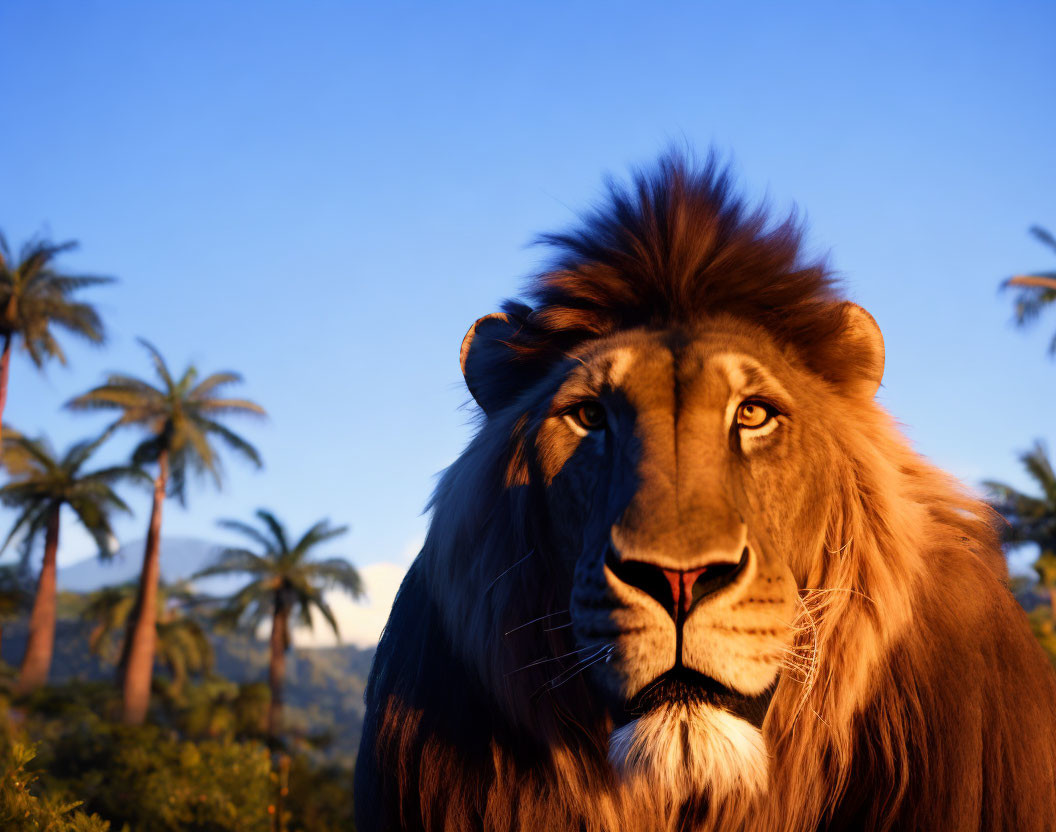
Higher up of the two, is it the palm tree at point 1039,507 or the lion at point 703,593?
the palm tree at point 1039,507

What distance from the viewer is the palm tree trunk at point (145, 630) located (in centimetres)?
2794

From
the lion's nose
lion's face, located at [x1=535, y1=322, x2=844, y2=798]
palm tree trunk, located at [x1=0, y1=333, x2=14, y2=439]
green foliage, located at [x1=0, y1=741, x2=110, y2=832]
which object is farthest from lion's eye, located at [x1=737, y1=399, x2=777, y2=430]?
palm tree trunk, located at [x1=0, y1=333, x2=14, y2=439]

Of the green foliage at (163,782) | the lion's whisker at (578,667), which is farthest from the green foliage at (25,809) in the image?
the green foliage at (163,782)

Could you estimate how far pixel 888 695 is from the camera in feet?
7.15

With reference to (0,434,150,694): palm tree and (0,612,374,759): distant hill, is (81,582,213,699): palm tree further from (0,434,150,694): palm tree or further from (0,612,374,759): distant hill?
(0,612,374,759): distant hill

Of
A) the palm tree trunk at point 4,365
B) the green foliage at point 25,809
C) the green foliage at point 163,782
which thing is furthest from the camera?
the palm tree trunk at point 4,365

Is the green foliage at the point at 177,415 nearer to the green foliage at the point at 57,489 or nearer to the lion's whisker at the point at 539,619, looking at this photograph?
the green foliage at the point at 57,489

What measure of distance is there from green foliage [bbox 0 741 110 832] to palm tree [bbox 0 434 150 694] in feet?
89.8

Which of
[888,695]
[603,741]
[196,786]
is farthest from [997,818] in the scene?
[196,786]

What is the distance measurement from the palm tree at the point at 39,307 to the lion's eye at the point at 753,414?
2744cm

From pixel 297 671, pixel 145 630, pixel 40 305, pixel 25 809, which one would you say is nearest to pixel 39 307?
pixel 40 305

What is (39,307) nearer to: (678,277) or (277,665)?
(277,665)

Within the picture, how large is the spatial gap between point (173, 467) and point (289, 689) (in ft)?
176

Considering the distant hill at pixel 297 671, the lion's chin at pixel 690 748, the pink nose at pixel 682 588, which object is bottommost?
the distant hill at pixel 297 671
